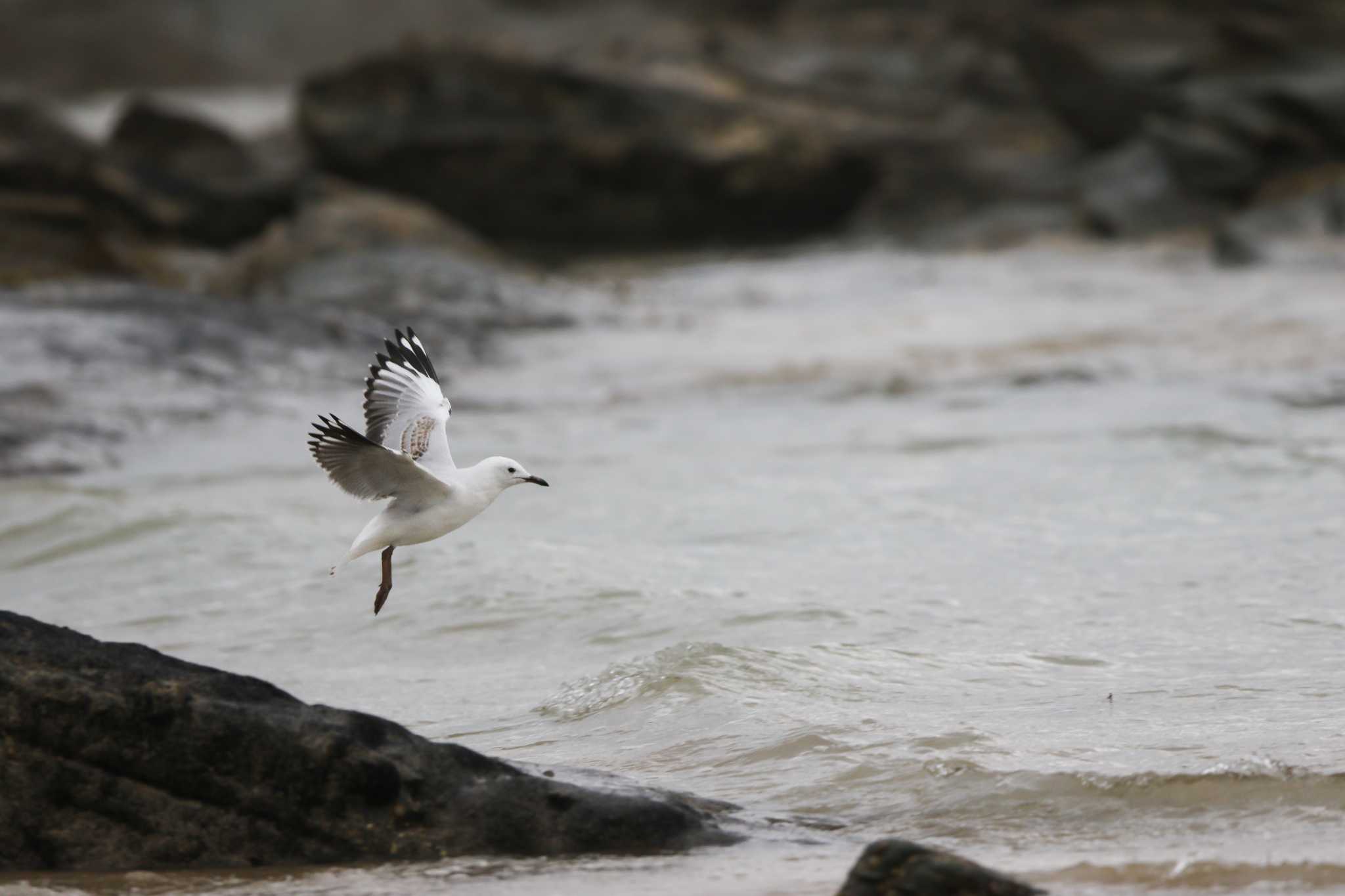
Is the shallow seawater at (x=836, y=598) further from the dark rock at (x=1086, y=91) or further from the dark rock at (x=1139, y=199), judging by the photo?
the dark rock at (x=1086, y=91)

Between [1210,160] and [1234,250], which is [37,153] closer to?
[1234,250]

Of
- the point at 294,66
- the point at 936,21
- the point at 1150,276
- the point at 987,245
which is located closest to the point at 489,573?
the point at 1150,276

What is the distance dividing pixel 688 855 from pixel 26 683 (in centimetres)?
157

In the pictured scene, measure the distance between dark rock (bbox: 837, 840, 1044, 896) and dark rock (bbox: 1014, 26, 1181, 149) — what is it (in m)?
22.3

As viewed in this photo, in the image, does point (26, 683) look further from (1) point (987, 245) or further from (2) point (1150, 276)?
(1) point (987, 245)

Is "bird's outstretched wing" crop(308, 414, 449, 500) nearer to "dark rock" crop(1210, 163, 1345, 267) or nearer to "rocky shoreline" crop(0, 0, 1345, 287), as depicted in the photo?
"rocky shoreline" crop(0, 0, 1345, 287)

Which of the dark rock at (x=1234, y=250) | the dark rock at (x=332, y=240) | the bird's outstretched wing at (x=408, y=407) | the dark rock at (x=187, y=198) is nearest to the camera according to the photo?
the bird's outstretched wing at (x=408, y=407)

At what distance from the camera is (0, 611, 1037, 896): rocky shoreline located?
4137 millimetres

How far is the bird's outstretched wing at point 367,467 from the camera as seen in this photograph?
480 cm

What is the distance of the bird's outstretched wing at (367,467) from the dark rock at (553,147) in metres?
19.6

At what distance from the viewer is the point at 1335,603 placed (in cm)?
655

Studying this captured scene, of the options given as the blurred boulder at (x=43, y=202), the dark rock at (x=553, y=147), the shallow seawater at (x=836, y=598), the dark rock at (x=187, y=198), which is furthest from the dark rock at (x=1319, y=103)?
the blurred boulder at (x=43, y=202)

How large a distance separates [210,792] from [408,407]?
156 centimetres

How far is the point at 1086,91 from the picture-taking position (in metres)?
25.4
